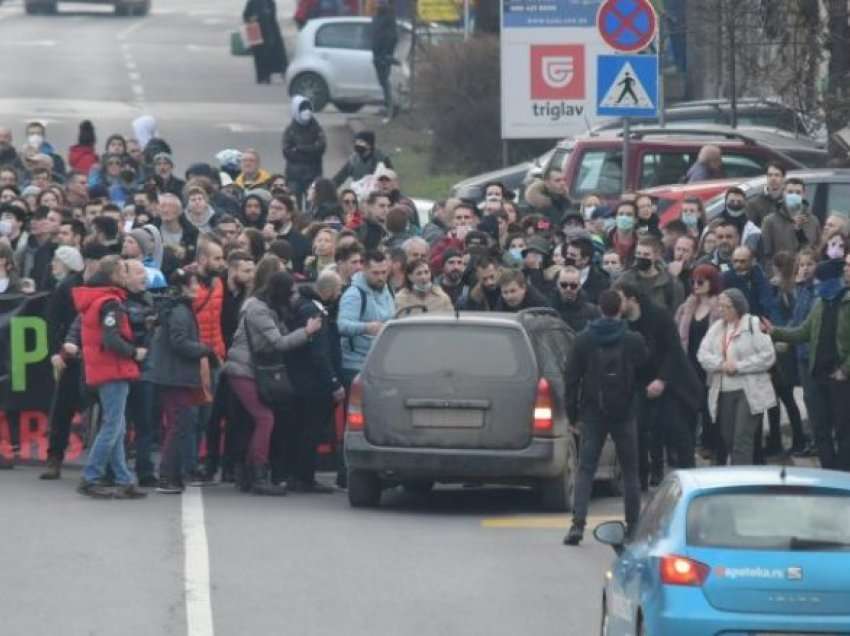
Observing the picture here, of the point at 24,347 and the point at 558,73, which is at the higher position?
the point at 558,73

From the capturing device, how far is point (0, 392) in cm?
2084

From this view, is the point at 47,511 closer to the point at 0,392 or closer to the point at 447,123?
the point at 0,392

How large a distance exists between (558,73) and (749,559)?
22.5 meters

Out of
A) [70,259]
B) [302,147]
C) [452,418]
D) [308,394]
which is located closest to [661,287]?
[308,394]

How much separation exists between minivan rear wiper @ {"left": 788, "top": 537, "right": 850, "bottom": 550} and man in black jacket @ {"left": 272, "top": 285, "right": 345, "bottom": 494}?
8603mm

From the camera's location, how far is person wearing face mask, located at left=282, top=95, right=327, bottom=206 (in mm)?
31891

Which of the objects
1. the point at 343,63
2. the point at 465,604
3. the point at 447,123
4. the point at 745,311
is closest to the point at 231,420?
the point at 745,311

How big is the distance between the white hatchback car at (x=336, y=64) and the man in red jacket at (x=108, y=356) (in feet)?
94.8

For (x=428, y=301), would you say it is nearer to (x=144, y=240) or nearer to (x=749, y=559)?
(x=144, y=240)

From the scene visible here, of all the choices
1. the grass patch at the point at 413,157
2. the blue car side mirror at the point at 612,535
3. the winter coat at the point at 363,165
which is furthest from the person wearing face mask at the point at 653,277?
the grass patch at the point at 413,157

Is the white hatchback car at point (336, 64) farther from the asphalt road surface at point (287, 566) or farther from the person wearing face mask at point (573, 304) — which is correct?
the asphalt road surface at point (287, 566)

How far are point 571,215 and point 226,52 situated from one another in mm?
43109

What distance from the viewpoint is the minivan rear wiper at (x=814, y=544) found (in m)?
11.1

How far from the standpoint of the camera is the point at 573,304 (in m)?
20.4
